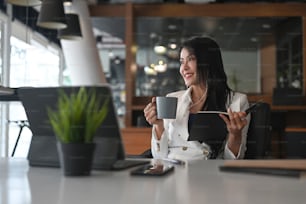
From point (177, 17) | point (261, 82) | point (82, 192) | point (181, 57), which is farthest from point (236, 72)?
point (82, 192)

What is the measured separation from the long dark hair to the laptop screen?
2.12ft

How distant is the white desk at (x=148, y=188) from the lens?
1.64ft

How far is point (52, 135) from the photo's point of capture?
2.64 feet

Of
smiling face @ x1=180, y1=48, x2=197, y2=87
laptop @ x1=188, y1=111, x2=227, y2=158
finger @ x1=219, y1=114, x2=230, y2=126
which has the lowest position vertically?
laptop @ x1=188, y1=111, x2=227, y2=158

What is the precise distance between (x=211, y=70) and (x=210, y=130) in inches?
9.5

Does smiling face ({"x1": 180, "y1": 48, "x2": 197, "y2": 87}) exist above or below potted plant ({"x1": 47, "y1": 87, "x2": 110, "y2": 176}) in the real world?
above

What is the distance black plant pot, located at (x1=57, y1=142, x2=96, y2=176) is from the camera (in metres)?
0.65

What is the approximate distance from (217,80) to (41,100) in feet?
2.49

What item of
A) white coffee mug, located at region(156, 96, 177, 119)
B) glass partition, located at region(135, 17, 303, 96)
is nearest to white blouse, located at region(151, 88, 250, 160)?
white coffee mug, located at region(156, 96, 177, 119)

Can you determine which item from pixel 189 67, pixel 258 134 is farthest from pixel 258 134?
pixel 189 67

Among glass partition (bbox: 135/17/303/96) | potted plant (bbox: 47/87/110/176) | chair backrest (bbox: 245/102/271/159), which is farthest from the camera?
glass partition (bbox: 135/17/303/96)

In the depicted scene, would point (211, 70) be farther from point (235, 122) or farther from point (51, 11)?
point (51, 11)

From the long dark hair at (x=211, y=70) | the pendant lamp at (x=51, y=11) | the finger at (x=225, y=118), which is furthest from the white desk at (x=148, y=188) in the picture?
the pendant lamp at (x=51, y=11)

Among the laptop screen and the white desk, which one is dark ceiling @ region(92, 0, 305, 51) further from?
the white desk
